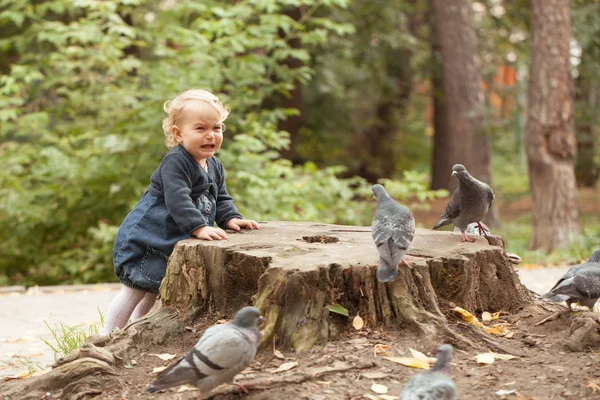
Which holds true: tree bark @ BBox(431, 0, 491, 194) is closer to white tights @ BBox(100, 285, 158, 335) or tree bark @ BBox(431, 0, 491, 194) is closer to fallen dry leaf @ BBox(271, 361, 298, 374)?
white tights @ BBox(100, 285, 158, 335)

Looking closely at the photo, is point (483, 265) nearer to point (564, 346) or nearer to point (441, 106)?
point (564, 346)

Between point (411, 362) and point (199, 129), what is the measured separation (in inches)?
81.7

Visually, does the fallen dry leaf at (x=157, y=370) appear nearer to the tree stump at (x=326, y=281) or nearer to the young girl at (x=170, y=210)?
the tree stump at (x=326, y=281)

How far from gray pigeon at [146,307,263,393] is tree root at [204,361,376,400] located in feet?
0.44

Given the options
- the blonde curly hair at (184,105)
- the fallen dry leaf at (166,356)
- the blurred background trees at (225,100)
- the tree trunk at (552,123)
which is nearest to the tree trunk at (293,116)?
the blurred background trees at (225,100)

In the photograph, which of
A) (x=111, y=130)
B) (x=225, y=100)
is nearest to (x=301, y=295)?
(x=225, y=100)

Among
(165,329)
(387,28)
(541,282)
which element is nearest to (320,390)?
(165,329)

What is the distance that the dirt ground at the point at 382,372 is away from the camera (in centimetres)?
327

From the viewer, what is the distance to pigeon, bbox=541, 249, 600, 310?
4254 millimetres

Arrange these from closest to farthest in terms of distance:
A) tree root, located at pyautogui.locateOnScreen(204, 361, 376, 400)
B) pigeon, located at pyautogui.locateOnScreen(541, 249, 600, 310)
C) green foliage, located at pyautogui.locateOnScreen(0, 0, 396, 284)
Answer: tree root, located at pyautogui.locateOnScreen(204, 361, 376, 400) → pigeon, located at pyautogui.locateOnScreen(541, 249, 600, 310) → green foliage, located at pyautogui.locateOnScreen(0, 0, 396, 284)

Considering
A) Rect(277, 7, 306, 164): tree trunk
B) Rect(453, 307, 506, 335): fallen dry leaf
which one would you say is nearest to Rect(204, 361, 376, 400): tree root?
Rect(453, 307, 506, 335): fallen dry leaf

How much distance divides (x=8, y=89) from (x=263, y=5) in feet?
10.8

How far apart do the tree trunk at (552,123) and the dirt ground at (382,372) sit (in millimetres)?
7683

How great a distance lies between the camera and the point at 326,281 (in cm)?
380
